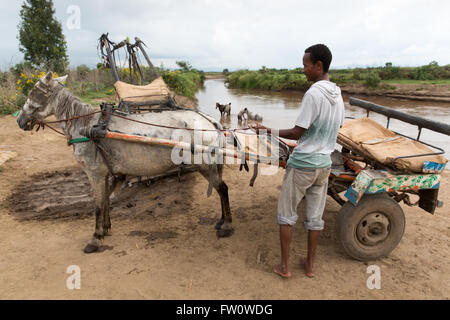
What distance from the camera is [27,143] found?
787 centimetres

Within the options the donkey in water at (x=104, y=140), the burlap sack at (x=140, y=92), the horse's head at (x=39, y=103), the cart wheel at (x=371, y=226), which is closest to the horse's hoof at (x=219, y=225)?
the donkey in water at (x=104, y=140)

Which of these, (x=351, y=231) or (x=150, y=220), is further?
(x=150, y=220)

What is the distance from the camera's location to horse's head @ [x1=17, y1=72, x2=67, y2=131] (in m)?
3.73

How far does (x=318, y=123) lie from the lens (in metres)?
2.61

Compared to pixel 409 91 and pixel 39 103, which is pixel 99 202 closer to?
pixel 39 103

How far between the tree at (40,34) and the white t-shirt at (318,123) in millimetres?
20795

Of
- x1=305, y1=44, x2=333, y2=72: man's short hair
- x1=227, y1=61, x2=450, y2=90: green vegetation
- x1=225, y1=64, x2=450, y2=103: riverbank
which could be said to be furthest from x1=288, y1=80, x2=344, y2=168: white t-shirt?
x1=227, y1=61, x2=450, y2=90: green vegetation

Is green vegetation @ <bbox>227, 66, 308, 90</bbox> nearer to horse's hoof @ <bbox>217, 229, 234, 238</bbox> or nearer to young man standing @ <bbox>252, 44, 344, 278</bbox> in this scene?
Result: horse's hoof @ <bbox>217, 229, 234, 238</bbox>

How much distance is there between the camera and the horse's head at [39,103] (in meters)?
3.73

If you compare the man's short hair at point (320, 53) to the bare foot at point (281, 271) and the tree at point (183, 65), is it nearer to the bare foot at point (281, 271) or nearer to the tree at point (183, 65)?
the bare foot at point (281, 271)

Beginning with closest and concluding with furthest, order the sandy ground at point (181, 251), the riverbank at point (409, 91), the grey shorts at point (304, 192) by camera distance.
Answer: the grey shorts at point (304, 192) → the sandy ground at point (181, 251) → the riverbank at point (409, 91)

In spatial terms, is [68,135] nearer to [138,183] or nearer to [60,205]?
[60,205]
